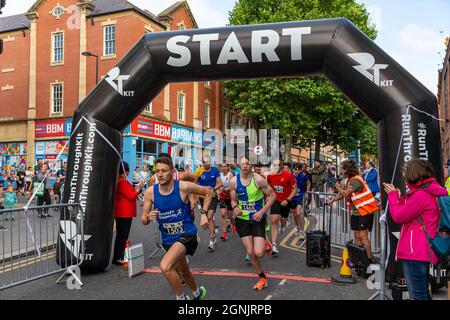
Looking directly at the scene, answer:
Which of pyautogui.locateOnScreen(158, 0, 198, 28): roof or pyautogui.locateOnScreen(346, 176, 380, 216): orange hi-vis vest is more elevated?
pyautogui.locateOnScreen(158, 0, 198, 28): roof

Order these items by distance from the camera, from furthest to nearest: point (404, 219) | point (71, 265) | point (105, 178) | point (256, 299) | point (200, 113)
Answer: point (200, 113) → point (105, 178) → point (71, 265) → point (256, 299) → point (404, 219)

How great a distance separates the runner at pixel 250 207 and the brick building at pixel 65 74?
20.4m

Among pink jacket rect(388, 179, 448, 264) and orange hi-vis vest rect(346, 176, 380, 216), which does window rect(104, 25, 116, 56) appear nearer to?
orange hi-vis vest rect(346, 176, 380, 216)

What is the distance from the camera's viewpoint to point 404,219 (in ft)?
12.9

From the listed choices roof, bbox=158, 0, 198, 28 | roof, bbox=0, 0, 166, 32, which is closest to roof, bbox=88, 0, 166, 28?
roof, bbox=0, 0, 166, 32

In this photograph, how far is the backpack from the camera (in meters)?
3.80

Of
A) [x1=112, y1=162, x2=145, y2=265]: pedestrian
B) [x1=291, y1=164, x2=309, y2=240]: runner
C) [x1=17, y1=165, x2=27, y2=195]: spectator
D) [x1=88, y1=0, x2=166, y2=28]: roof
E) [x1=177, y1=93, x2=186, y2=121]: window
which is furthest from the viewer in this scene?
[x1=177, y1=93, x2=186, y2=121]: window

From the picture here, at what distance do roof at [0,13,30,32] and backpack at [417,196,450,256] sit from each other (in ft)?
103

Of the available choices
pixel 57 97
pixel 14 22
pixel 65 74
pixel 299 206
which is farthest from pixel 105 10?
pixel 299 206

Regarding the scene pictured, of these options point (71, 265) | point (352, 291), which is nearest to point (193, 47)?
point (71, 265)

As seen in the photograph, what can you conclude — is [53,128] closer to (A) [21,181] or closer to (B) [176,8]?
(A) [21,181]

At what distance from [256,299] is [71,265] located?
281cm

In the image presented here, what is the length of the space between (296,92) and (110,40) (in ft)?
39.9
